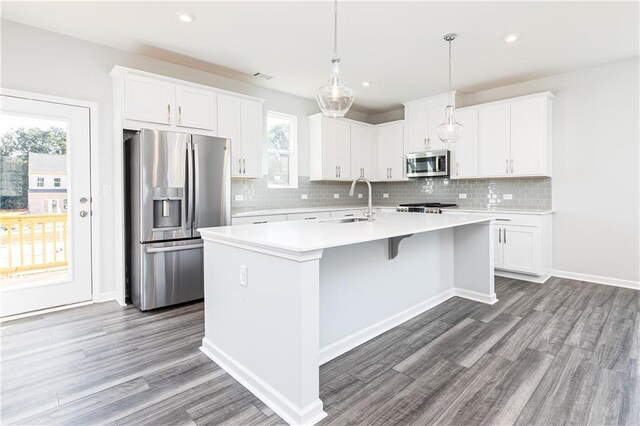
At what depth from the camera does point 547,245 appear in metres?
4.34

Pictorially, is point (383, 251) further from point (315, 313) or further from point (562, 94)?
point (562, 94)

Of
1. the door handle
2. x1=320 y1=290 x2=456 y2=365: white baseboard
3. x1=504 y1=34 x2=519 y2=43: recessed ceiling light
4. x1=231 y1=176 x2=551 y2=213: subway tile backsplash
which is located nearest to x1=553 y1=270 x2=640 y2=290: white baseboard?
x1=231 y1=176 x2=551 y2=213: subway tile backsplash

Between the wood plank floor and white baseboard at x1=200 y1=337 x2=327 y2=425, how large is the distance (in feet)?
0.14

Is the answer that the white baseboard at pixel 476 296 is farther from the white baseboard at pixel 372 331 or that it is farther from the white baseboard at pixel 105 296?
the white baseboard at pixel 105 296

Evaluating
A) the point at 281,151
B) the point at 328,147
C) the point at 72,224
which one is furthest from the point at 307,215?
the point at 72,224

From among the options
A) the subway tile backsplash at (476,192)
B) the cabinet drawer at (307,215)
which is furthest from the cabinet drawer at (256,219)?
the subway tile backsplash at (476,192)

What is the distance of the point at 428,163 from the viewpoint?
209 inches

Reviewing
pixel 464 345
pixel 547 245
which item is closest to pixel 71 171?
pixel 464 345

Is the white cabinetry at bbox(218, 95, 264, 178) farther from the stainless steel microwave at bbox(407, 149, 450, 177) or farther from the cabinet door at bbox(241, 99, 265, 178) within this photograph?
the stainless steel microwave at bbox(407, 149, 450, 177)

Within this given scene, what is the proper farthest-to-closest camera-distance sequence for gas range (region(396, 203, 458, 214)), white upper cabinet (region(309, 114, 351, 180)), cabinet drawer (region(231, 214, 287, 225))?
white upper cabinet (region(309, 114, 351, 180)) < gas range (region(396, 203, 458, 214)) < cabinet drawer (region(231, 214, 287, 225))

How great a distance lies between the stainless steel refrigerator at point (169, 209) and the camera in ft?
10.5

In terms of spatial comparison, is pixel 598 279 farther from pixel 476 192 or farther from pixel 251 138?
pixel 251 138

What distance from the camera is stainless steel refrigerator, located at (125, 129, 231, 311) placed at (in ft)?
10.5

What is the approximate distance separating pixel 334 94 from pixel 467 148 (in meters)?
3.29
